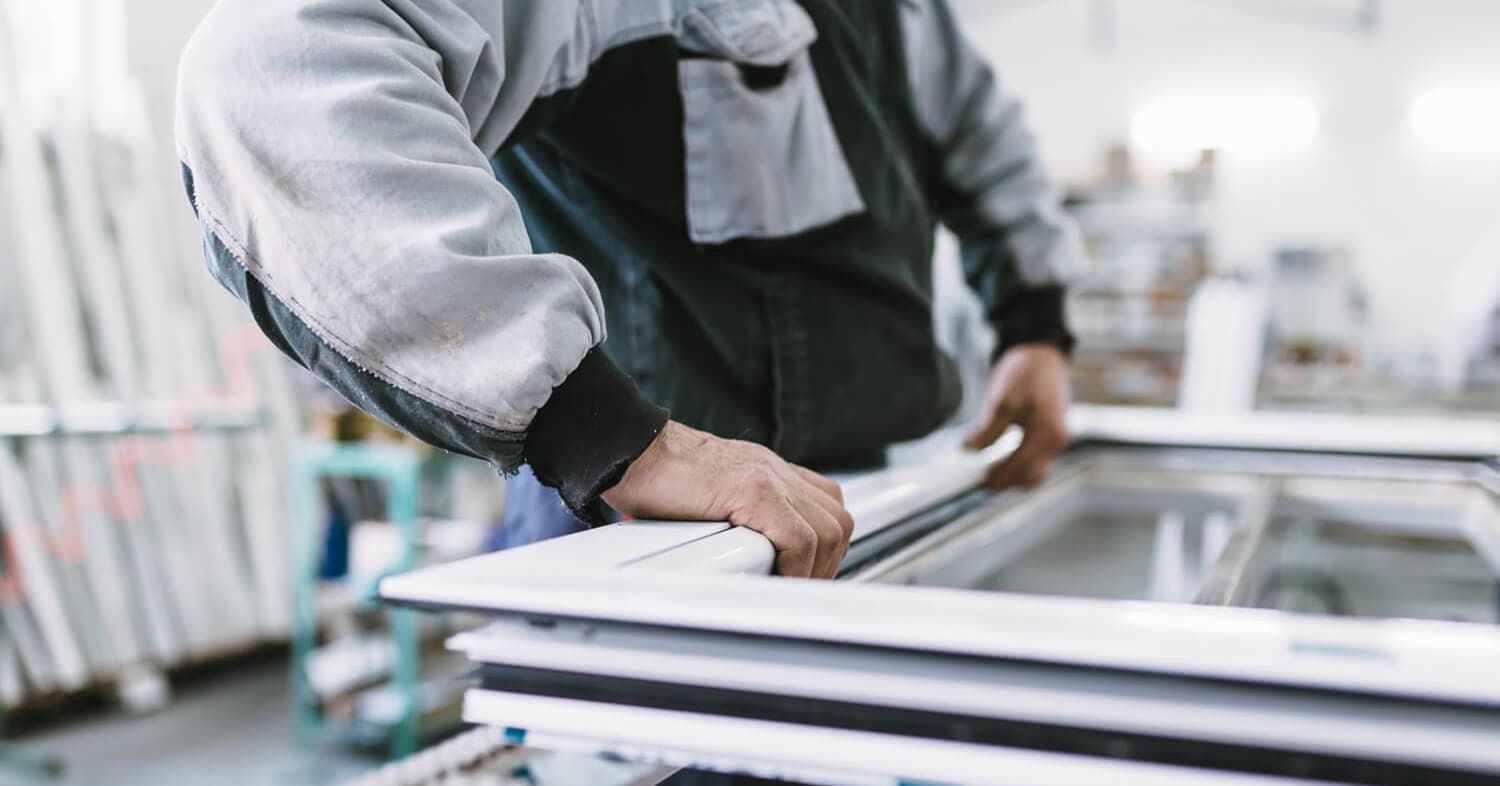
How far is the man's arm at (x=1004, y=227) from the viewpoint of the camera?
122cm

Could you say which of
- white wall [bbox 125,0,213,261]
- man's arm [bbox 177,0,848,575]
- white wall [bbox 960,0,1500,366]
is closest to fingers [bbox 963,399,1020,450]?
man's arm [bbox 177,0,848,575]

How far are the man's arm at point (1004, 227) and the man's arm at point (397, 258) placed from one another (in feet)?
2.18

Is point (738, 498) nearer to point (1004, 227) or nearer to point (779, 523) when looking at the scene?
point (779, 523)

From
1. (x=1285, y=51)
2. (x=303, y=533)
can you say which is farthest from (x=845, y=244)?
(x=1285, y=51)

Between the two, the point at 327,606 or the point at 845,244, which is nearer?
the point at 845,244

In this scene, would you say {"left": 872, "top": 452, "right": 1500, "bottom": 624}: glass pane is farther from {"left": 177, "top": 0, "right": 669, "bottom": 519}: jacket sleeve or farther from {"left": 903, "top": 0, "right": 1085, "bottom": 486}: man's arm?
{"left": 177, "top": 0, "right": 669, "bottom": 519}: jacket sleeve

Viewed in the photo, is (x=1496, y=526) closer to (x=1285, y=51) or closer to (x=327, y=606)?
(x=327, y=606)

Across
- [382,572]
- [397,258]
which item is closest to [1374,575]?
[397,258]

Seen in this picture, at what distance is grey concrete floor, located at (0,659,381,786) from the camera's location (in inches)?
109

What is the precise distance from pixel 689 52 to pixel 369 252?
1.14ft

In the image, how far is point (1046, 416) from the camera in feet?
4.08

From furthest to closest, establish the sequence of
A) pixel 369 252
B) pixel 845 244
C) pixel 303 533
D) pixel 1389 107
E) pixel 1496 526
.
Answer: pixel 1389 107
pixel 303 533
pixel 1496 526
pixel 845 244
pixel 369 252

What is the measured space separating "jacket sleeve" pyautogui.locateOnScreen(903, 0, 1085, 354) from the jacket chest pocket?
41 centimetres

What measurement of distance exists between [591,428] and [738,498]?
0.09 m
